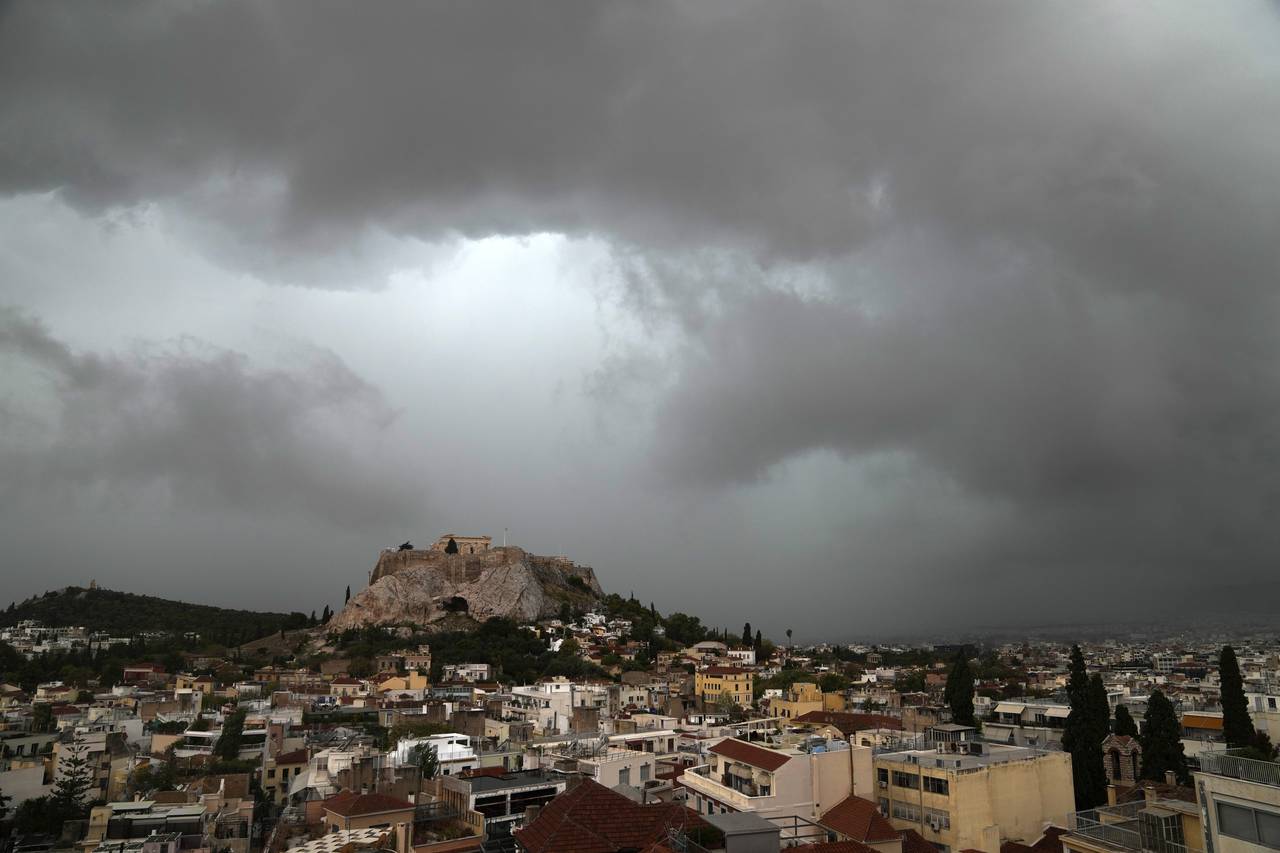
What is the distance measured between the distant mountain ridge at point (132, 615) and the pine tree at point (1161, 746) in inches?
4584

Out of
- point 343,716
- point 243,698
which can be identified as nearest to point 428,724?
point 343,716

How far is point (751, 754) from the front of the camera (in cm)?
2959

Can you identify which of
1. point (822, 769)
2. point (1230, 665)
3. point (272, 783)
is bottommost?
point (272, 783)

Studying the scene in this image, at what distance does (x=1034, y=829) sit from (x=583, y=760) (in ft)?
54.6

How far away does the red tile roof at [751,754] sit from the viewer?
92.3ft

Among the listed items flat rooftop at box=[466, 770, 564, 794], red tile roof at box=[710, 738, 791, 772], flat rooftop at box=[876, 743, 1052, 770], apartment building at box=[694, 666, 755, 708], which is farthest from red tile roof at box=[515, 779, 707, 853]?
apartment building at box=[694, 666, 755, 708]

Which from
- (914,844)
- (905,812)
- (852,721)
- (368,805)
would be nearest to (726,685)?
(852,721)

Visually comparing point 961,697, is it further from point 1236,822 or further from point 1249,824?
point 1249,824

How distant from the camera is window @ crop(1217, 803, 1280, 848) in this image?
13.3 metres

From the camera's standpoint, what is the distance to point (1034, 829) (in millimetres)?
31094

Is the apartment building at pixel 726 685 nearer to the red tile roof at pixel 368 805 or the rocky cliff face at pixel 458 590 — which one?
the red tile roof at pixel 368 805

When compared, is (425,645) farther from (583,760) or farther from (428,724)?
(583,760)

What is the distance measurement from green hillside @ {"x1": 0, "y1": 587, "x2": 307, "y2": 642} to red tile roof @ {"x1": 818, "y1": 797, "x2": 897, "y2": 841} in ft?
367

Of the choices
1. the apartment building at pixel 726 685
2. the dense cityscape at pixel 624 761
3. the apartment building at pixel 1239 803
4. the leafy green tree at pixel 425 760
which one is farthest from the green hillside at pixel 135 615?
the apartment building at pixel 1239 803
